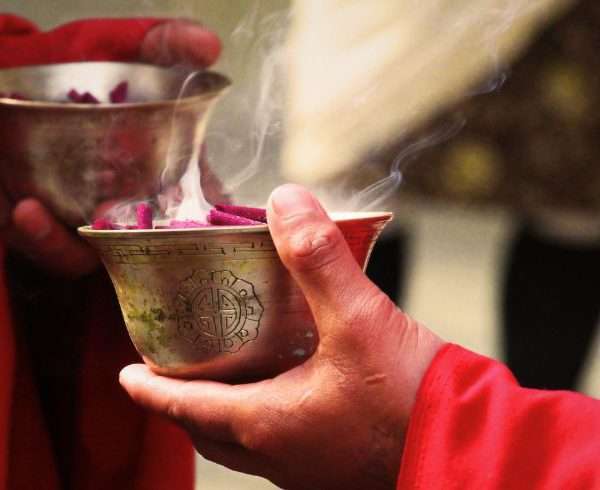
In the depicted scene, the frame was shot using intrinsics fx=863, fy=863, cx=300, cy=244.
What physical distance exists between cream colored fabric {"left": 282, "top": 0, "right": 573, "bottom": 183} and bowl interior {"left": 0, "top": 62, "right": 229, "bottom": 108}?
0.91 m

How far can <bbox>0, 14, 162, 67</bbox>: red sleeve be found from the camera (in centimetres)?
108

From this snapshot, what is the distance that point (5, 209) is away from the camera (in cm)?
95

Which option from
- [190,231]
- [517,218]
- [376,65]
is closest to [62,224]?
[190,231]

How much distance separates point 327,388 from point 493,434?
0.13m

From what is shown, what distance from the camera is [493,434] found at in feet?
1.89

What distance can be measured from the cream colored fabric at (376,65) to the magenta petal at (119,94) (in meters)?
0.93

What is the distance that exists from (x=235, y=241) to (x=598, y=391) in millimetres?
2084

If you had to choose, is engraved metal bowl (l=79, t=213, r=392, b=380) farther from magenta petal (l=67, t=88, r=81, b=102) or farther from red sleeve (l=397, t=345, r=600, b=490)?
magenta petal (l=67, t=88, r=81, b=102)

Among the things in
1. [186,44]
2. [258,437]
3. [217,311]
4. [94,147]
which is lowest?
[258,437]

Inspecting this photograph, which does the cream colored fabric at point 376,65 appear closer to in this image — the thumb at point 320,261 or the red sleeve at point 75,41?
the red sleeve at point 75,41

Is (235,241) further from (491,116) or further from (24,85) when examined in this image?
(491,116)

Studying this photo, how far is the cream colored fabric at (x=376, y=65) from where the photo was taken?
6.72 feet

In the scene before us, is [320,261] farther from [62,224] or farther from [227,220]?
[62,224]

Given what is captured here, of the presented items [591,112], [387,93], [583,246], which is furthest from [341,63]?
[583,246]
